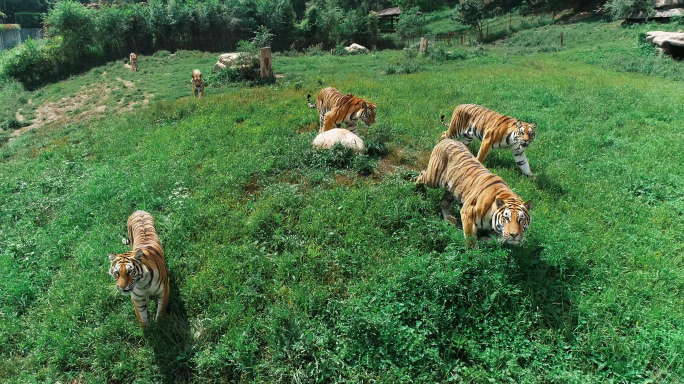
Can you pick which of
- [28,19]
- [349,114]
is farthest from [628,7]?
[28,19]

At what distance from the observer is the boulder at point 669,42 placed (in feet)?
54.5

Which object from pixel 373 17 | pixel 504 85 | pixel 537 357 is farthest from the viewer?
pixel 373 17

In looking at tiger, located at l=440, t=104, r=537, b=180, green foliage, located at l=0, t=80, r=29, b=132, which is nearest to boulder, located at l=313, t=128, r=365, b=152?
tiger, located at l=440, t=104, r=537, b=180

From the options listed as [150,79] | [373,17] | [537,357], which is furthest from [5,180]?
[373,17]

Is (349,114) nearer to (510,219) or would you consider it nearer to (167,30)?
(510,219)

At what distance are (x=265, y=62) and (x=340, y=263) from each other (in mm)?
12844

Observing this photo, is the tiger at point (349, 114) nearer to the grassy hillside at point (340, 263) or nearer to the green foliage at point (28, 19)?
the grassy hillside at point (340, 263)

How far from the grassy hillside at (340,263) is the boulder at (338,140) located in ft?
0.84

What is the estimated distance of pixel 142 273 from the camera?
13.1 ft

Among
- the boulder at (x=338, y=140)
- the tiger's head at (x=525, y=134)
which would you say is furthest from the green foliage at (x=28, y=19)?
the tiger's head at (x=525, y=134)

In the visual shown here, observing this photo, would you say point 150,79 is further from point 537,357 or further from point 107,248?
point 537,357

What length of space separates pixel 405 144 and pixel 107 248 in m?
5.56

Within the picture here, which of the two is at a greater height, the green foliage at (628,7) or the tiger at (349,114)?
the green foliage at (628,7)

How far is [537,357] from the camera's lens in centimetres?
379
